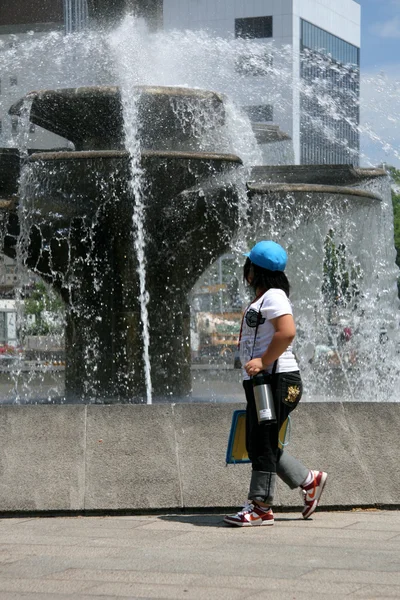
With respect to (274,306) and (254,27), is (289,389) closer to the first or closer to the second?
(274,306)

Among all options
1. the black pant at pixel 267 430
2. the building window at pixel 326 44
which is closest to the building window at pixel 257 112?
the black pant at pixel 267 430

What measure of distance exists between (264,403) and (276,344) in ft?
1.04

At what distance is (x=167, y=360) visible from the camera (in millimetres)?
11625

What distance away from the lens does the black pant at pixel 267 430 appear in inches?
256

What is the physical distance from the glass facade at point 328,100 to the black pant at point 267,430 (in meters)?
7.98

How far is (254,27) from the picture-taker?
7888 cm

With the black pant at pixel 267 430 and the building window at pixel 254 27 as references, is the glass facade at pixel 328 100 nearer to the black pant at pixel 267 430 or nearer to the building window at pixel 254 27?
the building window at pixel 254 27

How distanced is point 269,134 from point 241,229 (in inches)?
94.6

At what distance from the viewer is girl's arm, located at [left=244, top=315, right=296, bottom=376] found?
6406 millimetres

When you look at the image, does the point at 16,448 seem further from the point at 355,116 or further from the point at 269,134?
the point at 355,116

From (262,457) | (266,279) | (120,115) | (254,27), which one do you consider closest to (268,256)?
(266,279)

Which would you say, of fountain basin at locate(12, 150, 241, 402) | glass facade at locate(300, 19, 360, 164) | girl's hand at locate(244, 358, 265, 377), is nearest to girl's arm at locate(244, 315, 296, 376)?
girl's hand at locate(244, 358, 265, 377)

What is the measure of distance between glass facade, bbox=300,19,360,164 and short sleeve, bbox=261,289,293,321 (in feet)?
25.7

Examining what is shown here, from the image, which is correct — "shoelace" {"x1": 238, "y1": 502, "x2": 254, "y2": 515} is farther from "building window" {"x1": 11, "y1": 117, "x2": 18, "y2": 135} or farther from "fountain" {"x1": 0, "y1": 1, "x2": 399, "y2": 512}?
"building window" {"x1": 11, "y1": 117, "x2": 18, "y2": 135}
